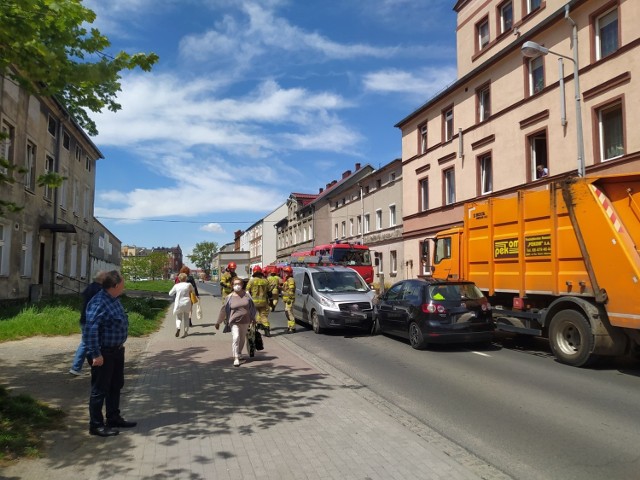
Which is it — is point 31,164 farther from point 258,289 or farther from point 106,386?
point 106,386

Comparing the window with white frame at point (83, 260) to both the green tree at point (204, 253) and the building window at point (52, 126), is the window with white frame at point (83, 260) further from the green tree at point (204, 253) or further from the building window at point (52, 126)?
the green tree at point (204, 253)

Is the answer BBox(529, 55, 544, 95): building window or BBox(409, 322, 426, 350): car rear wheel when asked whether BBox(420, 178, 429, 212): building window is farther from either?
BBox(409, 322, 426, 350): car rear wheel

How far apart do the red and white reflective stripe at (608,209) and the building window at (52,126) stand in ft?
66.1

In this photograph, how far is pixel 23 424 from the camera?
16.4 feet

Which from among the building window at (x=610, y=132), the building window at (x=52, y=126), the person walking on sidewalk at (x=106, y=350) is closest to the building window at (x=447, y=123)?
the building window at (x=610, y=132)

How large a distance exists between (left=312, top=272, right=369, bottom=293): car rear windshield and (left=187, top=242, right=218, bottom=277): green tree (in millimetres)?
125912

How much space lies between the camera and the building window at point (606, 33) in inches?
629

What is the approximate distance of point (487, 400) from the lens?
6.55 metres

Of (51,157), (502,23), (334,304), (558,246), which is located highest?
(502,23)

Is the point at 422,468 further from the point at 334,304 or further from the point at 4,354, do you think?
the point at 334,304

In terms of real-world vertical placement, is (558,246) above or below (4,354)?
above

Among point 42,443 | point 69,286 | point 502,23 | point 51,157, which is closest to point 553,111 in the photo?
point 502,23

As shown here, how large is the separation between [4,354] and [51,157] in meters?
14.5

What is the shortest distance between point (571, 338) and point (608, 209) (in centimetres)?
230
